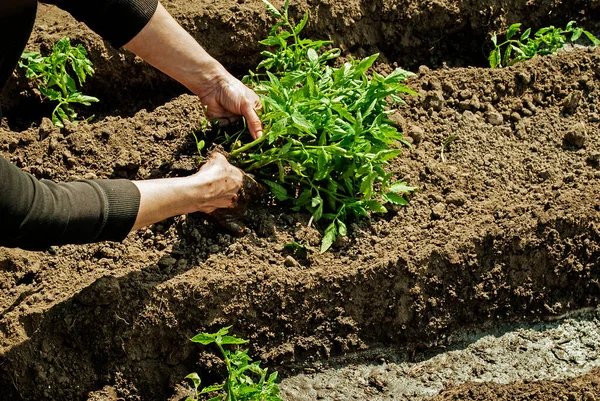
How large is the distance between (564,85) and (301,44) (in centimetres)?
149

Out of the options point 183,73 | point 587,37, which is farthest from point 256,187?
point 587,37

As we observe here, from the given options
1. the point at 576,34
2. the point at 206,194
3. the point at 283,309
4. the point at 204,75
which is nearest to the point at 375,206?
the point at 283,309

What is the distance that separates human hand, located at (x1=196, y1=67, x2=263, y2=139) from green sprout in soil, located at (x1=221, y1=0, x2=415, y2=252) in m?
0.06

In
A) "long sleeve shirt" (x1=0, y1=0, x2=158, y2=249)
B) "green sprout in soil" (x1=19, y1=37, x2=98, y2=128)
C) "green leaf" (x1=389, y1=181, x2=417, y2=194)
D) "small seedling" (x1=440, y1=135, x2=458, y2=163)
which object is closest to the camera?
"long sleeve shirt" (x1=0, y1=0, x2=158, y2=249)

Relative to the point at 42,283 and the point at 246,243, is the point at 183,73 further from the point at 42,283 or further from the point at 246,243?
the point at 42,283

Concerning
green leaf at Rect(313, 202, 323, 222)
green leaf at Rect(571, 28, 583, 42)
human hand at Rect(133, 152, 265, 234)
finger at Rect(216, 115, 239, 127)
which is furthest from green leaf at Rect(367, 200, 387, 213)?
green leaf at Rect(571, 28, 583, 42)

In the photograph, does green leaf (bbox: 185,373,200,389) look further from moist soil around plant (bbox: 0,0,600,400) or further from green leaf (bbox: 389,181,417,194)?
green leaf (bbox: 389,181,417,194)

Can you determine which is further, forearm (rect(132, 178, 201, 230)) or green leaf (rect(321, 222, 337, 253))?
green leaf (rect(321, 222, 337, 253))

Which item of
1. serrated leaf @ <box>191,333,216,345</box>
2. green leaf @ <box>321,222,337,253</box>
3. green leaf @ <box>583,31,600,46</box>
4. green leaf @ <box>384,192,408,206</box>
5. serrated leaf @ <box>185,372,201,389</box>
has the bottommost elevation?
serrated leaf @ <box>185,372,201,389</box>

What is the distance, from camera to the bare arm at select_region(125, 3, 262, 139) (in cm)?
361

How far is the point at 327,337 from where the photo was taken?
3.87 m

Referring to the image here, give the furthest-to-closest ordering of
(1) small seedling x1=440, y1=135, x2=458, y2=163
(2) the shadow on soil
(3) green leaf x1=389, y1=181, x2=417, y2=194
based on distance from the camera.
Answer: (1) small seedling x1=440, y1=135, x2=458, y2=163 → (3) green leaf x1=389, y1=181, x2=417, y2=194 → (2) the shadow on soil

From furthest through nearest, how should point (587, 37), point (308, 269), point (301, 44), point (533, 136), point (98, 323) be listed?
point (587, 37) → point (533, 136) → point (301, 44) → point (308, 269) → point (98, 323)

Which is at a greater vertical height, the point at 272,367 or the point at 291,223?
the point at 291,223
